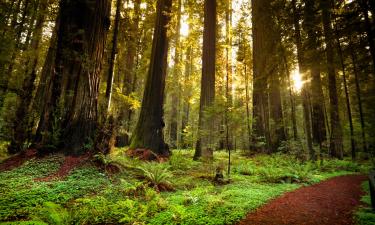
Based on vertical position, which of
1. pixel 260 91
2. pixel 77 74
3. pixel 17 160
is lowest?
pixel 17 160

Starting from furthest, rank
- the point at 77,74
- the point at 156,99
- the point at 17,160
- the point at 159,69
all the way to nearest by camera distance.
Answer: the point at 159,69 < the point at 156,99 < the point at 77,74 < the point at 17,160

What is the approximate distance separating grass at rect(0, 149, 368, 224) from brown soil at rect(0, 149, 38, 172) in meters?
0.27

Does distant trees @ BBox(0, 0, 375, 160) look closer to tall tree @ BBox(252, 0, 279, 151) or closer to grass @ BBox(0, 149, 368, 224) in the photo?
tall tree @ BBox(252, 0, 279, 151)

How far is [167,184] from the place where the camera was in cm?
640

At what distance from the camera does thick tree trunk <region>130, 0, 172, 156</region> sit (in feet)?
33.8

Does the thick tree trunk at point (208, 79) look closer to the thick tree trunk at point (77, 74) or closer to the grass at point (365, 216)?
the thick tree trunk at point (77, 74)

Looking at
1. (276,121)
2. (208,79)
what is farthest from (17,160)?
(276,121)

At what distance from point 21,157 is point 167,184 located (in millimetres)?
4161

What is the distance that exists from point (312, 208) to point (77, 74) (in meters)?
7.67

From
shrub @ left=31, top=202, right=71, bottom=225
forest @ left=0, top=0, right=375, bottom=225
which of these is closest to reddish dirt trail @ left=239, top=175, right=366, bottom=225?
forest @ left=0, top=0, right=375, bottom=225

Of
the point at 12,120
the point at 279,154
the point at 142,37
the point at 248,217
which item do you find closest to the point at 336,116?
the point at 279,154

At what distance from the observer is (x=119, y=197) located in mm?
5273

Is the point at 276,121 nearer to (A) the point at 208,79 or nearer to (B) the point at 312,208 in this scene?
(A) the point at 208,79

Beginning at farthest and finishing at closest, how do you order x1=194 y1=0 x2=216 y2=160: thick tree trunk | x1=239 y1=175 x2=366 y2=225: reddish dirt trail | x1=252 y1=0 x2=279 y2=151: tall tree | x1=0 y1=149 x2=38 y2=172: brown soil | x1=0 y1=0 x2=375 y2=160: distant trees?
1. x1=252 y1=0 x2=279 y2=151: tall tree
2. x1=194 y1=0 x2=216 y2=160: thick tree trunk
3. x1=0 y1=0 x2=375 y2=160: distant trees
4. x1=0 y1=149 x2=38 y2=172: brown soil
5. x1=239 y1=175 x2=366 y2=225: reddish dirt trail
